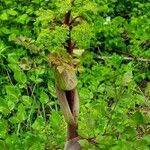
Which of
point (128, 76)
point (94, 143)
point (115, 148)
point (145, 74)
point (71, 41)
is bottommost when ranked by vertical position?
point (145, 74)

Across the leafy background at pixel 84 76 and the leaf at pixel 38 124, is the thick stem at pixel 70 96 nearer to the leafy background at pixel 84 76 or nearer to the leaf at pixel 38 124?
the leafy background at pixel 84 76

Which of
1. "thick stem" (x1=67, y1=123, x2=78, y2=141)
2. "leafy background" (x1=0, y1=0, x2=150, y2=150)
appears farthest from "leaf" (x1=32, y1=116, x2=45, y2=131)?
"thick stem" (x1=67, y1=123, x2=78, y2=141)

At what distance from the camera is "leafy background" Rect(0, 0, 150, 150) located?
200 cm

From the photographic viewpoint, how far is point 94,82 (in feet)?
14.0

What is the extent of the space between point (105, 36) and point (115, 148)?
2.71 m

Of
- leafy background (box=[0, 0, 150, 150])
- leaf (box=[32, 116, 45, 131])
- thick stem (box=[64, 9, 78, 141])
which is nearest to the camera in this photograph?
thick stem (box=[64, 9, 78, 141])

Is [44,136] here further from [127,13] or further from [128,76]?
[127,13]

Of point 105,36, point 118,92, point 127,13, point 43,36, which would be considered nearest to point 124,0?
point 127,13

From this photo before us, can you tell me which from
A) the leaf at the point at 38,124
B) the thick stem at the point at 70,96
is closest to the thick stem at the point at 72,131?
the thick stem at the point at 70,96

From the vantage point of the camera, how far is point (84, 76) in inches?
179

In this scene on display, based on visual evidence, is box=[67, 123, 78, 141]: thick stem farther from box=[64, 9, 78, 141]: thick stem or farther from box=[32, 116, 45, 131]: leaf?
box=[32, 116, 45, 131]: leaf

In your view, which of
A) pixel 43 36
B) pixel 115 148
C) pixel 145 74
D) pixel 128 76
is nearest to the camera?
pixel 43 36

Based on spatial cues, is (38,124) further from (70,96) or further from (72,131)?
(70,96)

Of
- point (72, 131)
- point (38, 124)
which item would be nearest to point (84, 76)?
point (38, 124)
